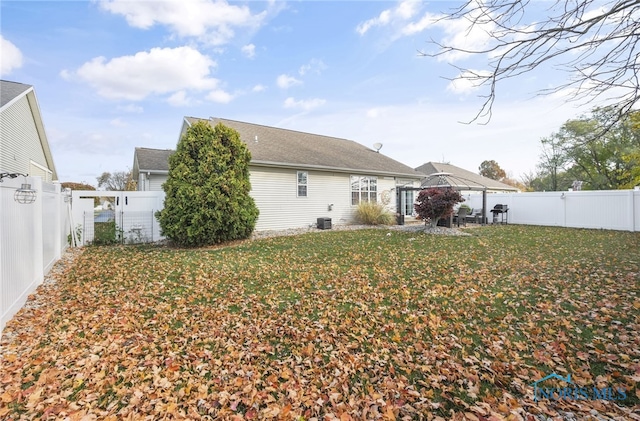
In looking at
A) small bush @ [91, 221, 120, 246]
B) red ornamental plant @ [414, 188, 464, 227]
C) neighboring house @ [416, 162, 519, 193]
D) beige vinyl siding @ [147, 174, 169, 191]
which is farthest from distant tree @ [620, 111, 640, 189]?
beige vinyl siding @ [147, 174, 169, 191]

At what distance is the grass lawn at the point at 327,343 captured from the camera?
2353 millimetres

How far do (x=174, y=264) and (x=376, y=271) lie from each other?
4.85 metres

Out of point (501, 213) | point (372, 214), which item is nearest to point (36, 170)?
point (372, 214)

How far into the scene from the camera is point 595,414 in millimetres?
2160

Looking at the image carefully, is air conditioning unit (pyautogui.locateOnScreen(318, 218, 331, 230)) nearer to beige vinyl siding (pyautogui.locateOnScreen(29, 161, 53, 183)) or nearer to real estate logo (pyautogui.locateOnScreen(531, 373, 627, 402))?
real estate logo (pyautogui.locateOnScreen(531, 373, 627, 402))

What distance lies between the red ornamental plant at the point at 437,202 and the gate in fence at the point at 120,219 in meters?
10.4

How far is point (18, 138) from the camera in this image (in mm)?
10367

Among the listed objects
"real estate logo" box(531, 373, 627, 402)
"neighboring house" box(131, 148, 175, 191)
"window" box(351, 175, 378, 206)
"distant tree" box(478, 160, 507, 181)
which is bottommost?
"real estate logo" box(531, 373, 627, 402)

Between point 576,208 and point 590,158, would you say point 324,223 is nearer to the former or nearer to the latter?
point 576,208

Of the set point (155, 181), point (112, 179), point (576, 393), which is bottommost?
point (576, 393)

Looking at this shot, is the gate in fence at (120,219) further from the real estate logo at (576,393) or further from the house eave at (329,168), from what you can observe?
the real estate logo at (576,393)

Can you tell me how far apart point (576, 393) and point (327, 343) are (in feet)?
7.40

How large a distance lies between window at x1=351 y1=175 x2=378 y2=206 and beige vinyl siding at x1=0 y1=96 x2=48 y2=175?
525 inches

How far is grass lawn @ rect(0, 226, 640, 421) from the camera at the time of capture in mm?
2353
